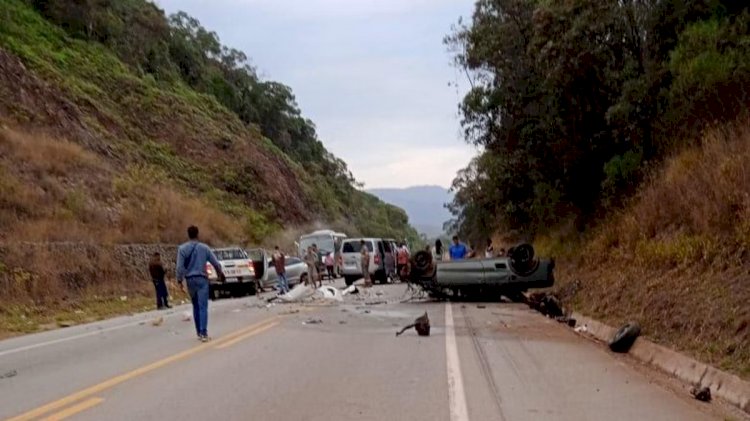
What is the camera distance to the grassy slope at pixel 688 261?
402 inches

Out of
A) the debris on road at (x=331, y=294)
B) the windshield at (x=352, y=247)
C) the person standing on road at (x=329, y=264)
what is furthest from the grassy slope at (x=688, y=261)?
the person standing on road at (x=329, y=264)

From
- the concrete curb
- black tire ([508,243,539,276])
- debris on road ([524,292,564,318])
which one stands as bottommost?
the concrete curb

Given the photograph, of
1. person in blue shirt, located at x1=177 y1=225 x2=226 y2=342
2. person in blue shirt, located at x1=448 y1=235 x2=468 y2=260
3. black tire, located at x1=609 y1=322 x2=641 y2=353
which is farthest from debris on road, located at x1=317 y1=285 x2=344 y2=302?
black tire, located at x1=609 y1=322 x2=641 y2=353

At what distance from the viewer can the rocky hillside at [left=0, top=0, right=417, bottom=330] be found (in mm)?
28766

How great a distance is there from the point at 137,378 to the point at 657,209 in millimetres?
11060

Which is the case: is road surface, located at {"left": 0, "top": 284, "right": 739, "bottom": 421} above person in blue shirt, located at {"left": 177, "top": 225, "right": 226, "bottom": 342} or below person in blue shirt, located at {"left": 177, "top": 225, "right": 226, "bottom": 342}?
below

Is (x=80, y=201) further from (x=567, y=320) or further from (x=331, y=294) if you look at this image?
(x=567, y=320)

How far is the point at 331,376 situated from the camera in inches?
380


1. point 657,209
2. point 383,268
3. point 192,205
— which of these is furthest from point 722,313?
point 192,205

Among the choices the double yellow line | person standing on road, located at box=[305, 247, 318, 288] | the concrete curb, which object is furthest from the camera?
person standing on road, located at box=[305, 247, 318, 288]

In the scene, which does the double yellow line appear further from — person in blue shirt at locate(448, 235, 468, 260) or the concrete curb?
person in blue shirt at locate(448, 235, 468, 260)

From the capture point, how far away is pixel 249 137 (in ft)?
205

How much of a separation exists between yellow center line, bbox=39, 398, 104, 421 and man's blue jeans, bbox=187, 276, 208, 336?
16.4ft

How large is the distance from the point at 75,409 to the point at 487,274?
14503 millimetres
